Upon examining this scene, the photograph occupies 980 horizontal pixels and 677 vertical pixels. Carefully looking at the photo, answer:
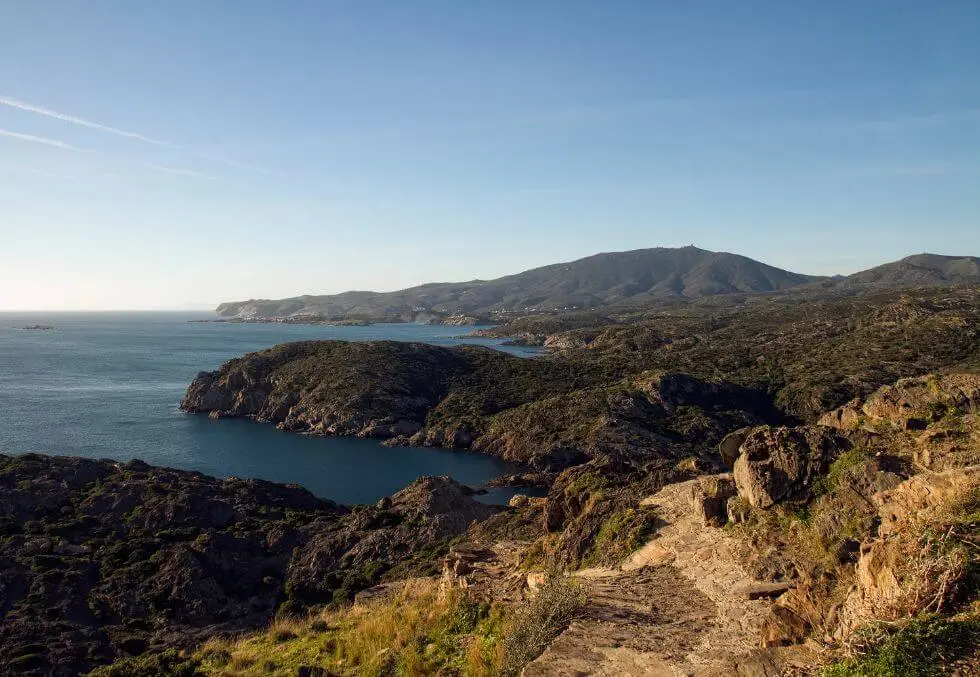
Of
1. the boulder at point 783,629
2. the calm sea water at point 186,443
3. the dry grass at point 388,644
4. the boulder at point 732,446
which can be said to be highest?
the boulder at point 732,446

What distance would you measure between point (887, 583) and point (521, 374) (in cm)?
8873

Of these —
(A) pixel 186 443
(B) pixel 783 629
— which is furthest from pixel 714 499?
(A) pixel 186 443

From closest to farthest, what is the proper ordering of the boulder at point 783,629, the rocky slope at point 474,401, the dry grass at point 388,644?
1. the boulder at point 783,629
2. the dry grass at point 388,644
3. the rocky slope at point 474,401

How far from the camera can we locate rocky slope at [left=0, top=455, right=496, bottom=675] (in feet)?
84.7

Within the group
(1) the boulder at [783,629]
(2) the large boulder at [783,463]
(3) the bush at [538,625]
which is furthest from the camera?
(2) the large boulder at [783,463]

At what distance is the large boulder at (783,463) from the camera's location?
48.5ft

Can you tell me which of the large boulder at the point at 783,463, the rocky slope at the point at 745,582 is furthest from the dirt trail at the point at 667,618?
the large boulder at the point at 783,463

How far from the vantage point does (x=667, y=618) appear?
36.7ft

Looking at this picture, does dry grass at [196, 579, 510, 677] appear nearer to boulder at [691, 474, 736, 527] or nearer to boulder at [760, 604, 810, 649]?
boulder at [760, 604, 810, 649]

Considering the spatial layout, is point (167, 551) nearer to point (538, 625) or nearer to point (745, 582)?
point (538, 625)

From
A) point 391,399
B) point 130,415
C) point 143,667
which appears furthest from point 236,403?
point 143,667

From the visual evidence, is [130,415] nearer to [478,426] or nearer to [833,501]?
[478,426]

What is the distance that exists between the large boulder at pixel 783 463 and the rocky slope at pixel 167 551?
58.5 ft

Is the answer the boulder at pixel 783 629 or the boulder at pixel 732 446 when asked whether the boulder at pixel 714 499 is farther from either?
the boulder at pixel 783 629
